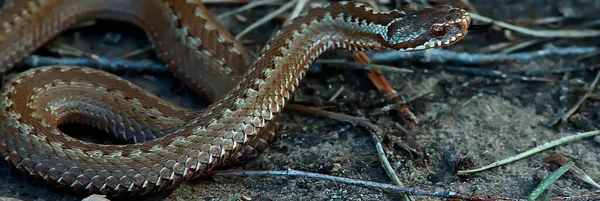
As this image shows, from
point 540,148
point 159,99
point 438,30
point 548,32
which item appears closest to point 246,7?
point 159,99

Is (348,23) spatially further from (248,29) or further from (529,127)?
(529,127)

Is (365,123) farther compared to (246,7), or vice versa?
(246,7)

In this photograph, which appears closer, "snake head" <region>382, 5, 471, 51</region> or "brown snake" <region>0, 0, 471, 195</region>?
"brown snake" <region>0, 0, 471, 195</region>

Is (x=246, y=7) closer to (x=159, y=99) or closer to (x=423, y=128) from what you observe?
(x=159, y=99)

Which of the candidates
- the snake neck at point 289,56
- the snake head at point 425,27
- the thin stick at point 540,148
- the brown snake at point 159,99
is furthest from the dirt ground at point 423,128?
the snake head at point 425,27

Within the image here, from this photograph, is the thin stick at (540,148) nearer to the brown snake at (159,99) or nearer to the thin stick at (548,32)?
the brown snake at (159,99)

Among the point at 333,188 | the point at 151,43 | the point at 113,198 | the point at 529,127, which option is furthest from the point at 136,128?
the point at 529,127

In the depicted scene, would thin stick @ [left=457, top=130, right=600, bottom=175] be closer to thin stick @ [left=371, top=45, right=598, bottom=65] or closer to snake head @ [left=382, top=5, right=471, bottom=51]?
snake head @ [left=382, top=5, right=471, bottom=51]

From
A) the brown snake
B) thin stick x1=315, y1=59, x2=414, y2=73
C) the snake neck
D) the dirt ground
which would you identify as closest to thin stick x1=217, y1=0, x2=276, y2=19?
the dirt ground
